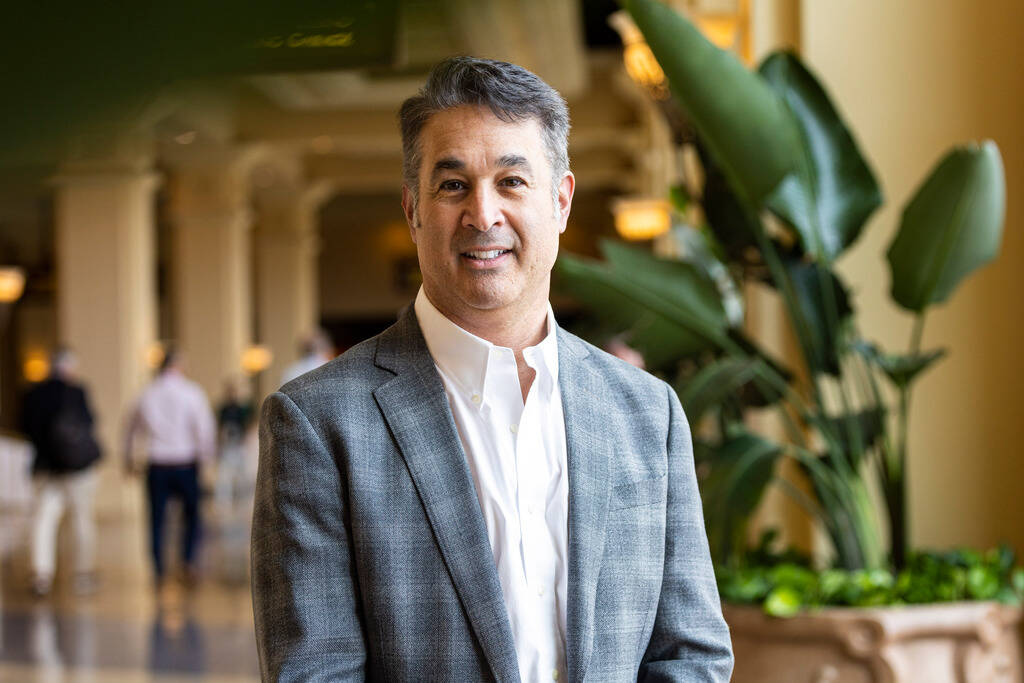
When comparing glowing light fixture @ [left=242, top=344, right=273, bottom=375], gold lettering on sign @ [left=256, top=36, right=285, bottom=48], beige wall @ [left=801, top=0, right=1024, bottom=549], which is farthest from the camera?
glowing light fixture @ [left=242, top=344, right=273, bottom=375]

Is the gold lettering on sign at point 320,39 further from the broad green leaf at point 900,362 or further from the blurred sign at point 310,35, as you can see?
the broad green leaf at point 900,362

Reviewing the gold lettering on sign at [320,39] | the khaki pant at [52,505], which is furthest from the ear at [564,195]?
the khaki pant at [52,505]

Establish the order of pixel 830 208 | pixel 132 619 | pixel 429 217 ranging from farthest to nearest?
pixel 132 619, pixel 830 208, pixel 429 217

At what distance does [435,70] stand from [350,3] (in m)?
1.34

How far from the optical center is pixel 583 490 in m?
1.40

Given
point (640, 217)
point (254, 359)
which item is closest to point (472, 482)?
point (640, 217)

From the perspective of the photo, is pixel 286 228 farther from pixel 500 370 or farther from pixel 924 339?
pixel 500 370

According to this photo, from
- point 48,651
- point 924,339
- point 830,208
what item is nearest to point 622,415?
point 830,208

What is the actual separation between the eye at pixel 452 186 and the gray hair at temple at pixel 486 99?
0.16 ft

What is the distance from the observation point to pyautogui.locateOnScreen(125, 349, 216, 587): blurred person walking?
7797mm

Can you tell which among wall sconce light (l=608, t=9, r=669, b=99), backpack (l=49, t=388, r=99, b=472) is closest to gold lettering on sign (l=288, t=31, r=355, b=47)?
wall sconce light (l=608, t=9, r=669, b=99)

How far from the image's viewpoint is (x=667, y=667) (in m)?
1.44

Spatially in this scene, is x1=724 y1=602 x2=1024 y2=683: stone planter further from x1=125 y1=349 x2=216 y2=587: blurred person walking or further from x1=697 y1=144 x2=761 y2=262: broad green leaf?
x1=125 y1=349 x2=216 y2=587: blurred person walking

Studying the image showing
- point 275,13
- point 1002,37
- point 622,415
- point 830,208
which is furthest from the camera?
point 1002,37
